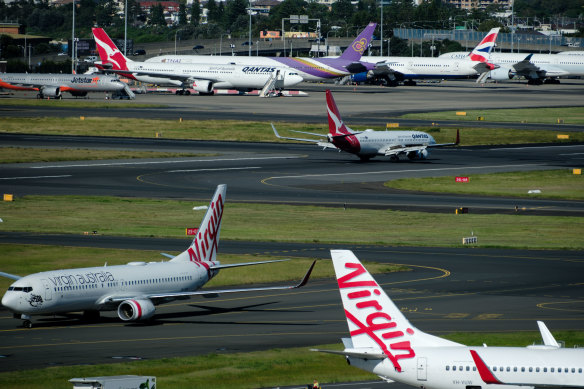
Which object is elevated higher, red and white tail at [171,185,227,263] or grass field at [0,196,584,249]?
red and white tail at [171,185,227,263]

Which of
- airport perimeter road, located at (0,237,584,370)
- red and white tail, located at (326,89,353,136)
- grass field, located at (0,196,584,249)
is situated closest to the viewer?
airport perimeter road, located at (0,237,584,370)

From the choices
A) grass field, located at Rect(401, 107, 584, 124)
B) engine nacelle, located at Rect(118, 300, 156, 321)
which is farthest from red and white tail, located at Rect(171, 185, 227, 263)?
grass field, located at Rect(401, 107, 584, 124)

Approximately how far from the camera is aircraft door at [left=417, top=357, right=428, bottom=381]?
35.7 meters

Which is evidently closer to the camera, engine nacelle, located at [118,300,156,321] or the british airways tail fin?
the british airways tail fin

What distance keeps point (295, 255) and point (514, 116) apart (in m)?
122

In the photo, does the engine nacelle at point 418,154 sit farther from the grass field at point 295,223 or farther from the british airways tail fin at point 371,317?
the british airways tail fin at point 371,317

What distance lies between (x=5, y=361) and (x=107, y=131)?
380ft

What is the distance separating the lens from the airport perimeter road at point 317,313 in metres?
49.2

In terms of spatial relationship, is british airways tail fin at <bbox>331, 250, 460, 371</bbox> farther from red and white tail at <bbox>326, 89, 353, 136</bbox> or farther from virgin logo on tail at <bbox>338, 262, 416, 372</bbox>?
red and white tail at <bbox>326, 89, 353, 136</bbox>

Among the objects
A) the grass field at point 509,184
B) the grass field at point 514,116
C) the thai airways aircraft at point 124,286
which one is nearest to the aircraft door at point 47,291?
the thai airways aircraft at point 124,286

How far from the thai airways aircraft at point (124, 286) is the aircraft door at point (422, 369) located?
45.0 ft

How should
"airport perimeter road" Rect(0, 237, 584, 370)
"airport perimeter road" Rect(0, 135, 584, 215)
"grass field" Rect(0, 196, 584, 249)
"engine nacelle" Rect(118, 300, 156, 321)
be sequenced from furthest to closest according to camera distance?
1. "airport perimeter road" Rect(0, 135, 584, 215)
2. "grass field" Rect(0, 196, 584, 249)
3. "engine nacelle" Rect(118, 300, 156, 321)
4. "airport perimeter road" Rect(0, 237, 584, 370)

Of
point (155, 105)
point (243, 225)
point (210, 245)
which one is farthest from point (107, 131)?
point (210, 245)

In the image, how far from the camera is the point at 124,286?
53.4 metres
